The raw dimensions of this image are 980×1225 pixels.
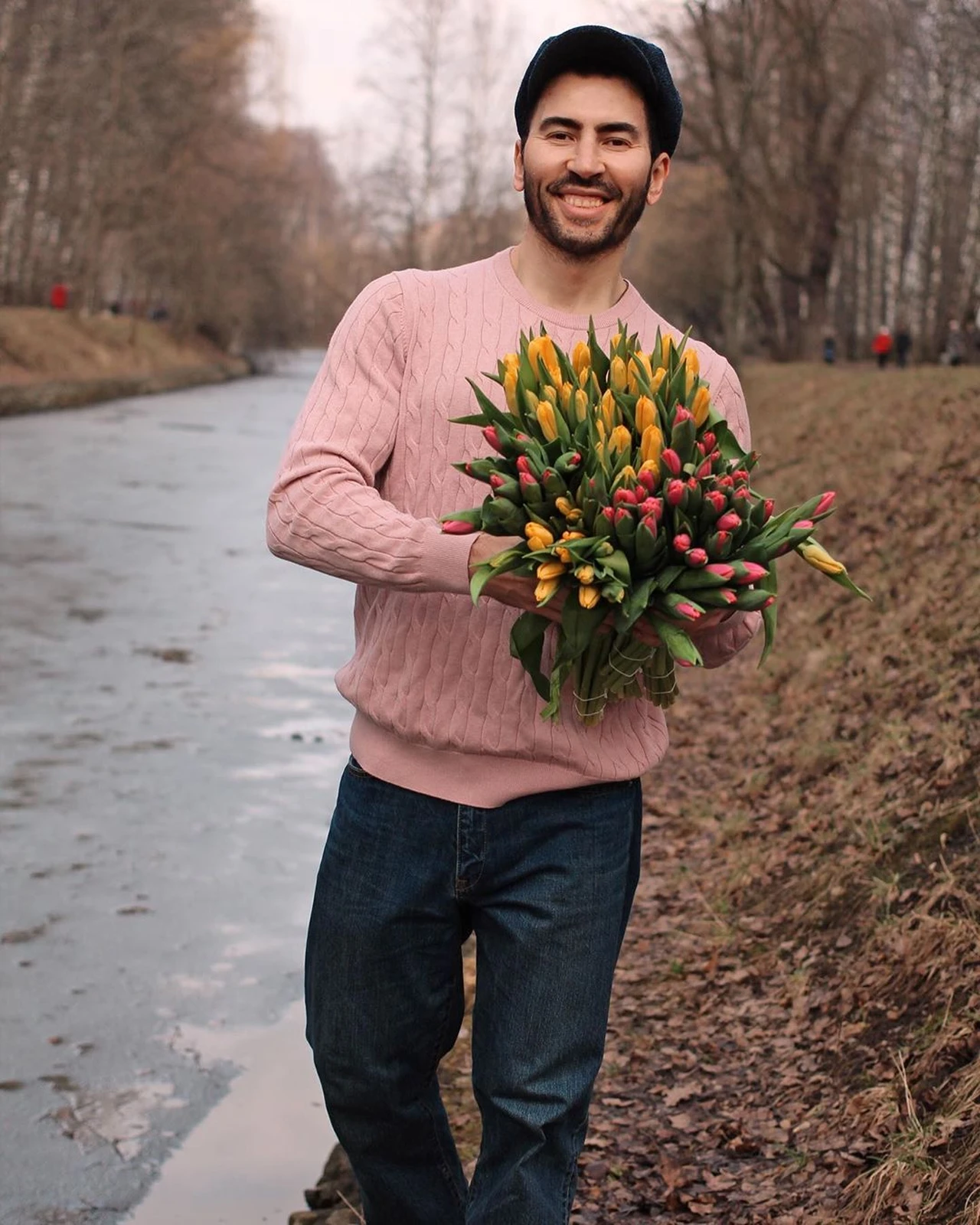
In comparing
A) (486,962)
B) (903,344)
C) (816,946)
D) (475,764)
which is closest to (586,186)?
(475,764)

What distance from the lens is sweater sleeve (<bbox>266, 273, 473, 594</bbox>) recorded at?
287cm

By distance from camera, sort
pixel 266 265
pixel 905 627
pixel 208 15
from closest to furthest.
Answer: pixel 905 627 < pixel 208 15 < pixel 266 265

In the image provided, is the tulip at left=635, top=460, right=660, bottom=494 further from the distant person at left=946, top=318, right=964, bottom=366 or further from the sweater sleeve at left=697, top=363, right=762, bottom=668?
the distant person at left=946, top=318, right=964, bottom=366

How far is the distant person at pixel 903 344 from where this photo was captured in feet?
158

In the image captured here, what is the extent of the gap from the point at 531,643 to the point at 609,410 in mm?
395

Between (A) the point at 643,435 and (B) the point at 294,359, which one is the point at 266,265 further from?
(A) the point at 643,435

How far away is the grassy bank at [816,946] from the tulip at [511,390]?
6.27 feet

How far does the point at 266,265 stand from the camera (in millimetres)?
67875

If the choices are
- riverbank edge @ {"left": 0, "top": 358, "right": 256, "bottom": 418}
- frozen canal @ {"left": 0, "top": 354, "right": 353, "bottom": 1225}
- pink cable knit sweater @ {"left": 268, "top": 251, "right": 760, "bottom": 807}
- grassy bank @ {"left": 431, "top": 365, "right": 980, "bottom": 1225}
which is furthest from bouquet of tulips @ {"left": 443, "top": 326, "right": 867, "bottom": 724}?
riverbank edge @ {"left": 0, "top": 358, "right": 256, "bottom": 418}

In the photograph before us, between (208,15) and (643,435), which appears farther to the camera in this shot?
(208,15)

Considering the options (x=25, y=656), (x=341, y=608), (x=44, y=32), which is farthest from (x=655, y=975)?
(x=44, y=32)

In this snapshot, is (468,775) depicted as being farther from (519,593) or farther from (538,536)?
(538,536)

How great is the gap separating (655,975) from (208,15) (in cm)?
5357

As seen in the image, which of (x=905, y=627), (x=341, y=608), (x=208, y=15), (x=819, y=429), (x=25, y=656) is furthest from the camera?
(x=208, y=15)
